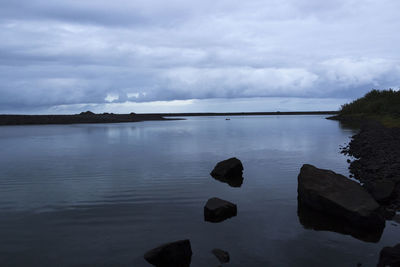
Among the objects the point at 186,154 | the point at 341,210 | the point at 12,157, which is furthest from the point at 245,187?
the point at 12,157

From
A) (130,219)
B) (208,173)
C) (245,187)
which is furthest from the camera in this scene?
(208,173)

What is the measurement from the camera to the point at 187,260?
398 inches

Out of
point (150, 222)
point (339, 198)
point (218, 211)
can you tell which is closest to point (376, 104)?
point (339, 198)

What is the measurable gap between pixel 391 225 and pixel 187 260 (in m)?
8.11

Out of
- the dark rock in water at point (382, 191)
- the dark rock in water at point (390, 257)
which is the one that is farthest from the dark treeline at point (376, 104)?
the dark rock in water at point (390, 257)

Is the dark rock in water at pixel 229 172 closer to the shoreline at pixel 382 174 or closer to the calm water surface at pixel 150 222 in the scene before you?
the calm water surface at pixel 150 222

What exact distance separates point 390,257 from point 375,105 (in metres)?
109

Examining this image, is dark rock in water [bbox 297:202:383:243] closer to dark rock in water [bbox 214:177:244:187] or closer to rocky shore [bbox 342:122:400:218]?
rocky shore [bbox 342:122:400:218]

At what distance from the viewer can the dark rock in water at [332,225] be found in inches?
470

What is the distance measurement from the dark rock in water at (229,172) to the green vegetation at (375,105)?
73357mm

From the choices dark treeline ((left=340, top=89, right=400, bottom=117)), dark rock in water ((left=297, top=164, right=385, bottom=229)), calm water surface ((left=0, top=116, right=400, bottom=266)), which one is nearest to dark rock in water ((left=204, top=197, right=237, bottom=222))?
calm water surface ((left=0, top=116, right=400, bottom=266))

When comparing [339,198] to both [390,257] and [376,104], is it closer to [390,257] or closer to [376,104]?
[390,257]

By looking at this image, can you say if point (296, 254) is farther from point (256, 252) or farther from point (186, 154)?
point (186, 154)

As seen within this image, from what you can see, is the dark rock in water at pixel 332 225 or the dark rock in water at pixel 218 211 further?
the dark rock in water at pixel 218 211
